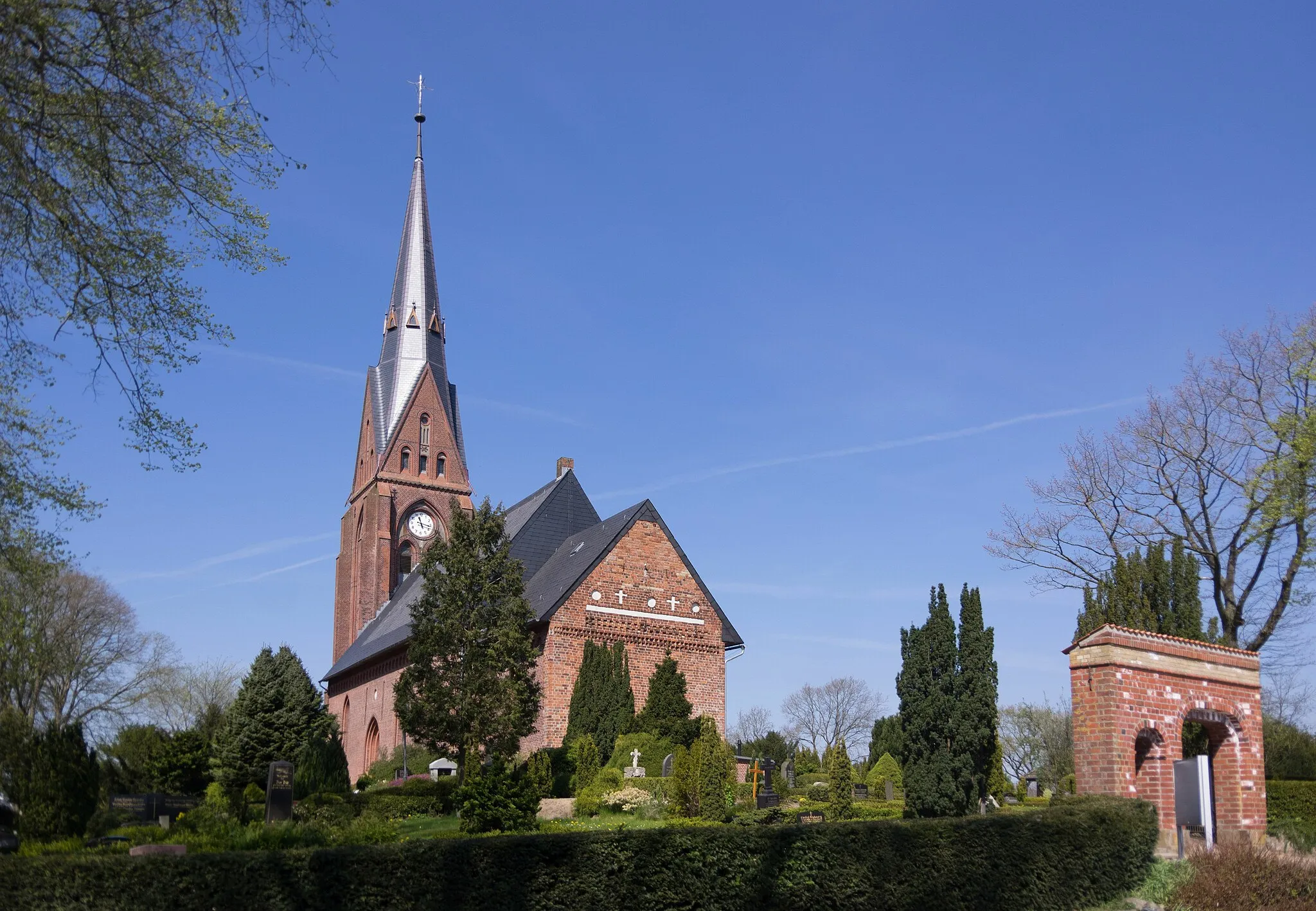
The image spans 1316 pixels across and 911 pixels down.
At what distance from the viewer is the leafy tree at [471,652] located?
2700 cm

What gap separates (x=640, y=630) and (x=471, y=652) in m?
9.02

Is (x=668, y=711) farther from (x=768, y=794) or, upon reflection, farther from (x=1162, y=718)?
(x=1162, y=718)

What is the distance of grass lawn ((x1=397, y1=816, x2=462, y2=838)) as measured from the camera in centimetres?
2089

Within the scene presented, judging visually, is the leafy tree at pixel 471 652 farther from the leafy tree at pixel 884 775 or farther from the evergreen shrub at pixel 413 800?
the leafy tree at pixel 884 775

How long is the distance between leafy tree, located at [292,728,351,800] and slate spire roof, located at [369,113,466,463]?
90.5ft

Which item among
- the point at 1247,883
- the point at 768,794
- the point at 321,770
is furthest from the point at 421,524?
the point at 1247,883

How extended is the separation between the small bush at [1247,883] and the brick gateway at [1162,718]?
141cm

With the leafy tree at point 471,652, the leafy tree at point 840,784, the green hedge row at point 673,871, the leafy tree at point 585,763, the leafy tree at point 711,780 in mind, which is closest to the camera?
the green hedge row at point 673,871

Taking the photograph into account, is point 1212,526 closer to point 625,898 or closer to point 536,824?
point 536,824

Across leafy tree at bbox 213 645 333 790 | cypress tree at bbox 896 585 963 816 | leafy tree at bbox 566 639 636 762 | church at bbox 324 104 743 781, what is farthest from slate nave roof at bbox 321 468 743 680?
cypress tree at bbox 896 585 963 816

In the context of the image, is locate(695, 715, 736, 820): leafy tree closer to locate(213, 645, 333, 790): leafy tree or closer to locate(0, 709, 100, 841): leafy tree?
locate(0, 709, 100, 841): leafy tree

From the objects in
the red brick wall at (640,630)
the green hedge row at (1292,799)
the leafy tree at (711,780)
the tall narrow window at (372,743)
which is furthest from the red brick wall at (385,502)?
the green hedge row at (1292,799)

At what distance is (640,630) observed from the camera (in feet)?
117

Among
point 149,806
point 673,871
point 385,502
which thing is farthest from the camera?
point 385,502
